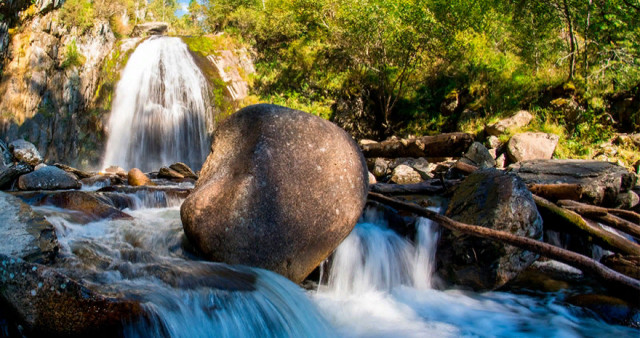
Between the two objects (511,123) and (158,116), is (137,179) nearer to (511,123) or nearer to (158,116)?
(158,116)

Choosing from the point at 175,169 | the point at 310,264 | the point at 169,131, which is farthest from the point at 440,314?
the point at 169,131

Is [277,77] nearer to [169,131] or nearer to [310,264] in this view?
[169,131]

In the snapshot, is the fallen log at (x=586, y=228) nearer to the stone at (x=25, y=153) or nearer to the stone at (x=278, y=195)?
the stone at (x=278, y=195)

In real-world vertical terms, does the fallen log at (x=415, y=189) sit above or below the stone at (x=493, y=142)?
below

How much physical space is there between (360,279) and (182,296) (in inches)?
85.9

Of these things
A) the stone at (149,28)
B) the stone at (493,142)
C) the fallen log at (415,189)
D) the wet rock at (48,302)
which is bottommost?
the wet rock at (48,302)

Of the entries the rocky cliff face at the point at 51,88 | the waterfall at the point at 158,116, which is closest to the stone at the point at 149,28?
the rocky cliff face at the point at 51,88

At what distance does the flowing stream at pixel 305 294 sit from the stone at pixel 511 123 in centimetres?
852

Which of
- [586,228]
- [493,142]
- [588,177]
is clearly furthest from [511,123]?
[586,228]

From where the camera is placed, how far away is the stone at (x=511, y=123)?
11756mm

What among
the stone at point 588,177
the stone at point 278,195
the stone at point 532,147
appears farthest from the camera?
the stone at point 532,147

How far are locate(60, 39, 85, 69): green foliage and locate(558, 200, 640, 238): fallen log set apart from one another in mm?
17603

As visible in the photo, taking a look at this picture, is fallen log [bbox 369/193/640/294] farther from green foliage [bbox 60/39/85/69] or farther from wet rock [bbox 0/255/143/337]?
green foliage [bbox 60/39/85/69]

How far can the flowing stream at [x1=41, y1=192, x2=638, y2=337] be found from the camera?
104 inches
